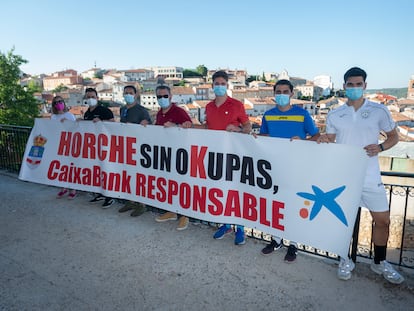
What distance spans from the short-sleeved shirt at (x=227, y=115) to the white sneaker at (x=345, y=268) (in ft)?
6.22

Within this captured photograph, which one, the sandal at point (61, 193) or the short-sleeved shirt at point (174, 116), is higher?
the short-sleeved shirt at point (174, 116)

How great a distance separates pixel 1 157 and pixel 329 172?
8092mm

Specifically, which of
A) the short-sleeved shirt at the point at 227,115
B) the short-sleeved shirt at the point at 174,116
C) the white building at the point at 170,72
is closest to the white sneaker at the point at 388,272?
the short-sleeved shirt at the point at 227,115

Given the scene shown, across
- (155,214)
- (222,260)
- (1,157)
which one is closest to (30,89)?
(1,157)

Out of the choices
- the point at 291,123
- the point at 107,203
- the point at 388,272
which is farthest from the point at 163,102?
the point at 388,272

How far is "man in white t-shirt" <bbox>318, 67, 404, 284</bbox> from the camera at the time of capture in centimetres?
287

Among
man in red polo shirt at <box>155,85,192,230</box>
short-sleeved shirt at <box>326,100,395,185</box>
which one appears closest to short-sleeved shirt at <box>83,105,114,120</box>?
man in red polo shirt at <box>155,85,192,230</box>

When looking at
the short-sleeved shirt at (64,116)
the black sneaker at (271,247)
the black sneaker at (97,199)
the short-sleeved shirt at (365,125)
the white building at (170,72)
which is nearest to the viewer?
the short-sleeved shirt at (365,125)

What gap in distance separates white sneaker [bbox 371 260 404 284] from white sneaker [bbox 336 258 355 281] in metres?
0.23

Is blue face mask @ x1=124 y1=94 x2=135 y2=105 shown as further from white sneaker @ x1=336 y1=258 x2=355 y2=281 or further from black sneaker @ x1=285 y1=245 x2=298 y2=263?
white sneaker @ x1=336 y1=258 x2=355 y2=281

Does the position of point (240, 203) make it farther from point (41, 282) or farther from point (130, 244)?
point (41, 282)

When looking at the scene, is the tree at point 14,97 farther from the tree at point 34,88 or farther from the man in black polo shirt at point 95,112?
the man in black polo shirt at point 95,112

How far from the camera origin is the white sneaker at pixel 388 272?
118 inches

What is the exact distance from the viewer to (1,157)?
7.95 m
